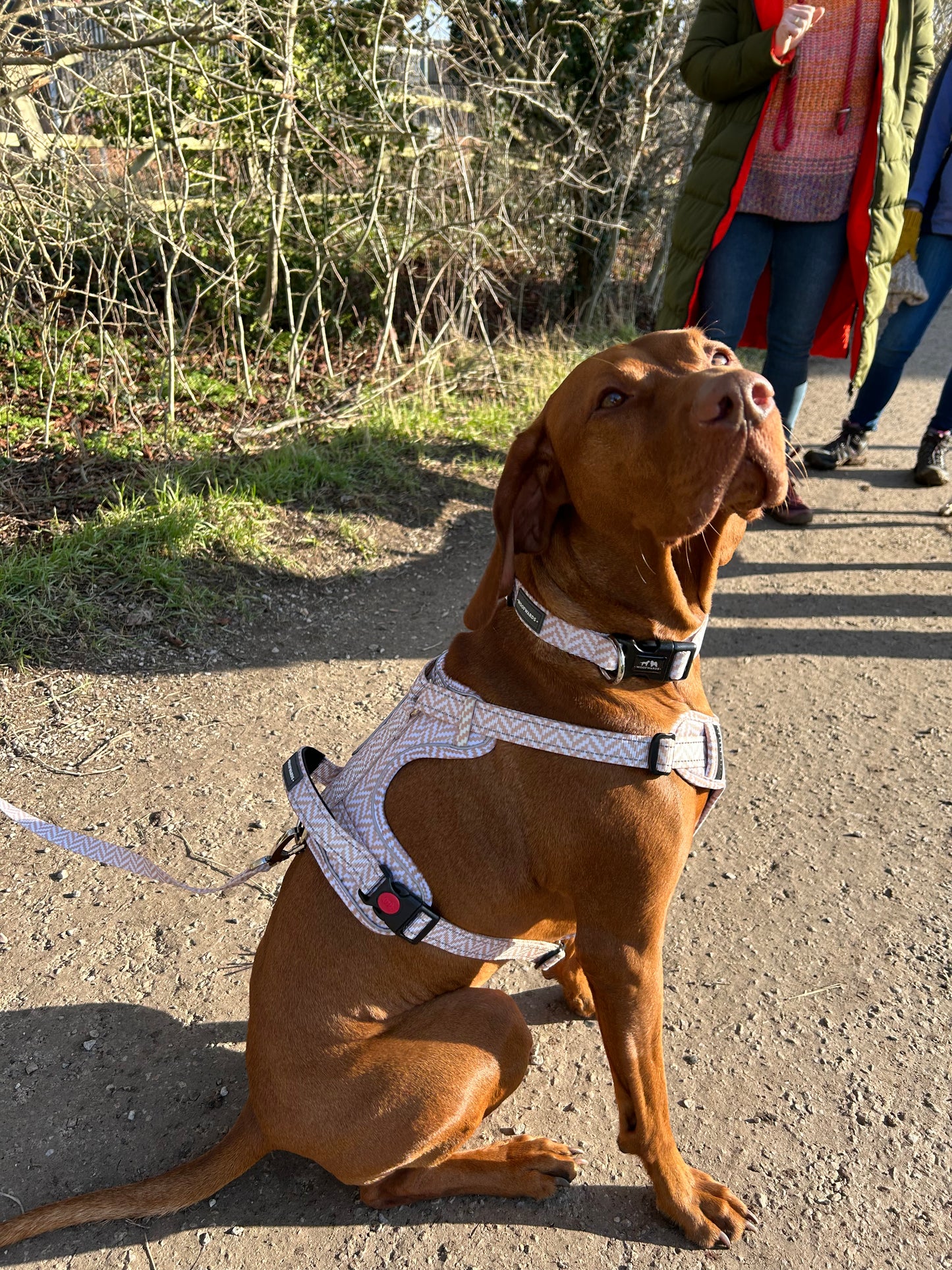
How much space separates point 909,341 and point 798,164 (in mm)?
1630

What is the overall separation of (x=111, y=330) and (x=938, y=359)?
7246 mm

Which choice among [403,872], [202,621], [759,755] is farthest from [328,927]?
[202,621]

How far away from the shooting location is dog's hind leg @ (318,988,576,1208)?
1.79 metres

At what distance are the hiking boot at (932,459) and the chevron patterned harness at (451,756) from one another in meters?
4.21

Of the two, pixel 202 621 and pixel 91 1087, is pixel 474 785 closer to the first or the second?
pixel 91 1087

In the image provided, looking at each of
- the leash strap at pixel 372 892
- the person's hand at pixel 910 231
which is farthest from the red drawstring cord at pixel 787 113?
the leash strap at pixel 372 892

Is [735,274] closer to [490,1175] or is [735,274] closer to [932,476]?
[932,476]

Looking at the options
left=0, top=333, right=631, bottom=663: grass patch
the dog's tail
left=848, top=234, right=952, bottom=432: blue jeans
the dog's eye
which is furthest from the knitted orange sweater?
the dog's tail

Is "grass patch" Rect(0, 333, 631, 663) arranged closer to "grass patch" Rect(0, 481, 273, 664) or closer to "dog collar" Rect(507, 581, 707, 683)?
"grass patch" Rect(0, 481, 273, 664)

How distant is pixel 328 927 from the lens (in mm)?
1889

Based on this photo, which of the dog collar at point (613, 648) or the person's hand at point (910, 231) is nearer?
the dog collar at point (613, 648)

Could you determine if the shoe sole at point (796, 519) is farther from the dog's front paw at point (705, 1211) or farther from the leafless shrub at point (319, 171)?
the dog's front paw at point (705, 1211)

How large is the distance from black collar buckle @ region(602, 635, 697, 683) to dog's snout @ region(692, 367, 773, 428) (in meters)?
0.49

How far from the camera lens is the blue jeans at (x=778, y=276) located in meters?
4.05
